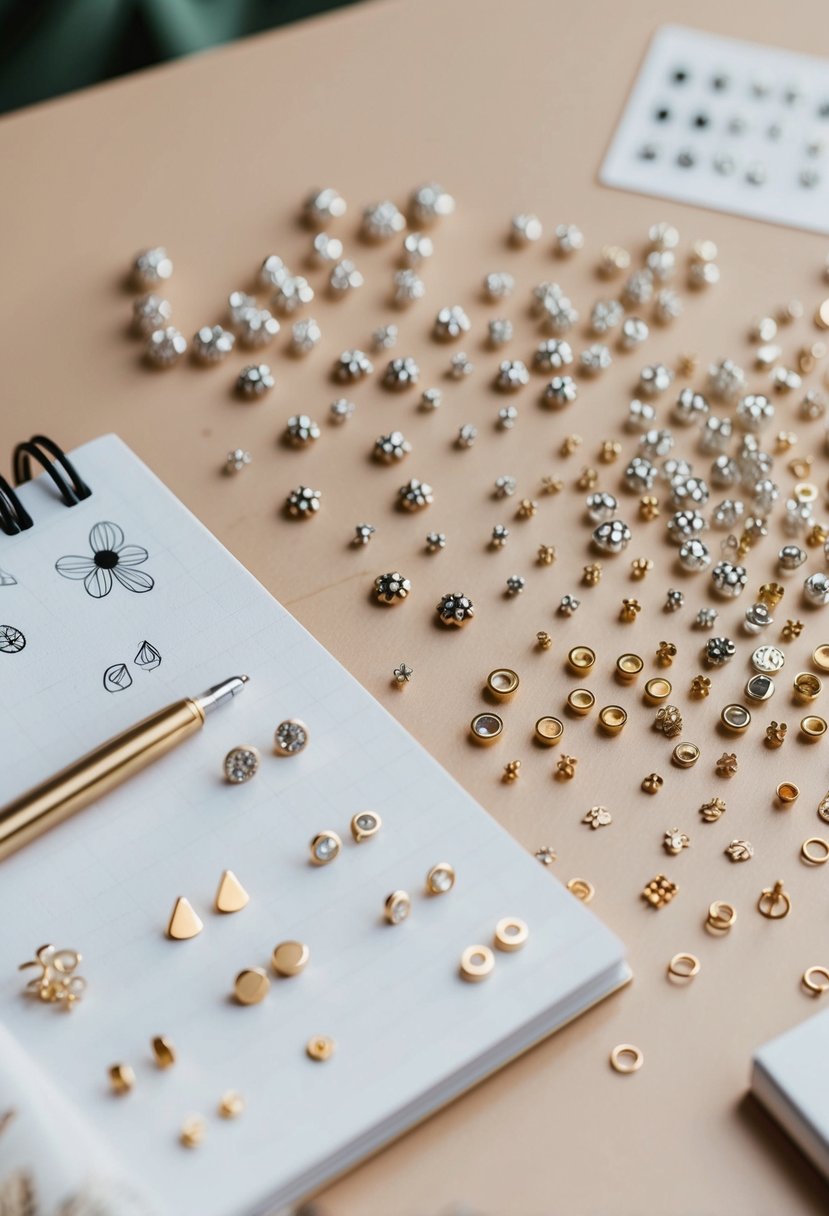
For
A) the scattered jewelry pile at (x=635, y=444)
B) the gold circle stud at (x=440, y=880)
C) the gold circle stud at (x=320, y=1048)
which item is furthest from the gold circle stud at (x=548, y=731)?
the gold circle stud at (x=320, y=1048)

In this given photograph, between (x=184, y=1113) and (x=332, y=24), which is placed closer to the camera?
(x=184, y=1113)

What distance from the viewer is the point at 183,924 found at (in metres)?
0.64

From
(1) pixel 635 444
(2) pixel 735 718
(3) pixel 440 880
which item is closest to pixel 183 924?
(3) pixel 440 880

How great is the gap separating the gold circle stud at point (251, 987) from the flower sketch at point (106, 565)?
25cm

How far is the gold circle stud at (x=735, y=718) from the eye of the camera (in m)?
0.75

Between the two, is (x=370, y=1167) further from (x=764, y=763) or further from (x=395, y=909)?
(x=764, y=763)

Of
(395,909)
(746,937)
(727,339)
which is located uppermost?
(727,339)

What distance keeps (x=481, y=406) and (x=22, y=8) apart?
3.03 ft

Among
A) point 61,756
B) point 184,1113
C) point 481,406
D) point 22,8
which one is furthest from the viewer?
point 22,8

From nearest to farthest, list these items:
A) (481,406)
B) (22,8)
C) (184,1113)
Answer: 1. (184,1113)
2. (481,406)
3. (22,8)

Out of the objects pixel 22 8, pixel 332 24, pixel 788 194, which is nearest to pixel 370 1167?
pixel 788 194

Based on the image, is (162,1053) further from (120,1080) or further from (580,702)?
(580,702)

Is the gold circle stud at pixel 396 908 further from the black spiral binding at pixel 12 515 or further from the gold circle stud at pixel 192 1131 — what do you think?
the black spiral binding at pixel 12 515

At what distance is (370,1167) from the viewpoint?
61cm
